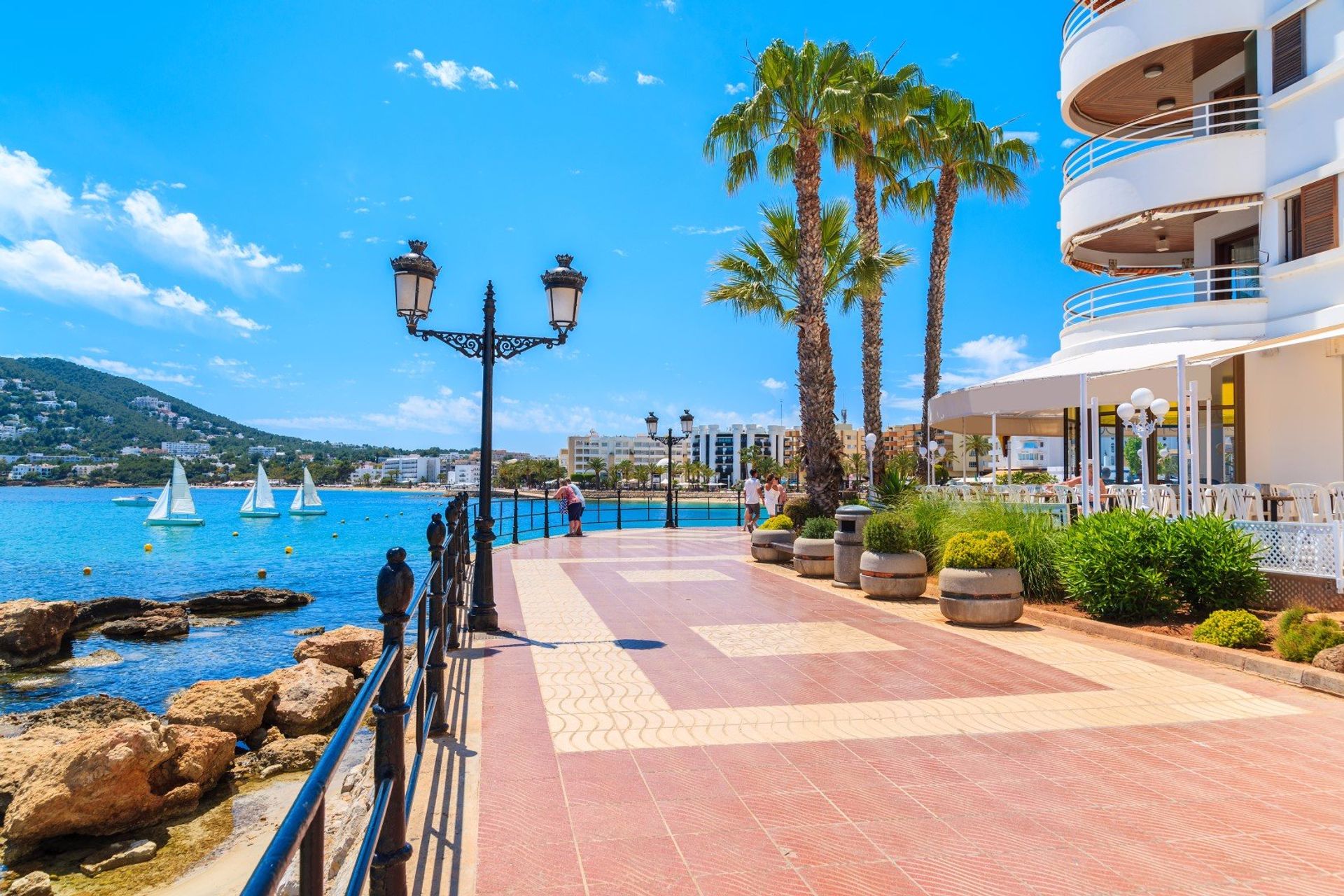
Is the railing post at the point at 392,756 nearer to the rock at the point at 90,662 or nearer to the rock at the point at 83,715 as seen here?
the rock at the point at 83,715

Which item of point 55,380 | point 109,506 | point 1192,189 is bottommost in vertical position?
point 109,506

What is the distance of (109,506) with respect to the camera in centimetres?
9738

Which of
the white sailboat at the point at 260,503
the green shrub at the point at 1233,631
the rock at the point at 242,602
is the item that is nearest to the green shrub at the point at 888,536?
the green shrub at the point at 1233,631

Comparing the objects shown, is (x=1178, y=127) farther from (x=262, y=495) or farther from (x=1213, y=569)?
(x=262, y=495)

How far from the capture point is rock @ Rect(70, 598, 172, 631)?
17.0m

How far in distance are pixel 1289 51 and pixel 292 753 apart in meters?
18.0

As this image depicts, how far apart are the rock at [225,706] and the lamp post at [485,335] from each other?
2415mm

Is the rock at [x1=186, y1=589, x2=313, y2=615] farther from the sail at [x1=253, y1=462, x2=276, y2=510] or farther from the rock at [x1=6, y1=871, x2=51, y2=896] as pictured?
the sail at [x1=253, y1=462, x2=276, y2=510]

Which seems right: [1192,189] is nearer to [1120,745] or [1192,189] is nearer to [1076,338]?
[1076,338]

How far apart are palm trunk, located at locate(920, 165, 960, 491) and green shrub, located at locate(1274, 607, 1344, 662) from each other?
15.8 meters

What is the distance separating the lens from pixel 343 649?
1075 cm

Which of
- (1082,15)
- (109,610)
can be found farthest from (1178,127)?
(109,610)

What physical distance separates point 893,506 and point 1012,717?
8.60 m

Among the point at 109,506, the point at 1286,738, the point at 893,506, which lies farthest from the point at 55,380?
the point at 1286,738
